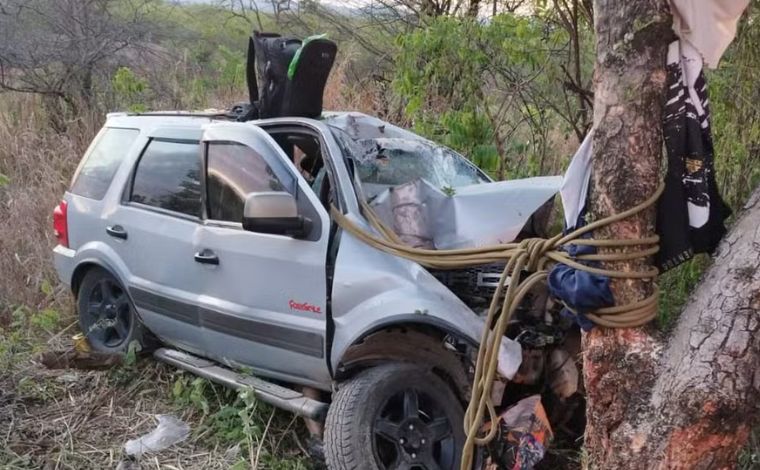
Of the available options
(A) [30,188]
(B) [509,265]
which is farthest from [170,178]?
(A) [30,188]

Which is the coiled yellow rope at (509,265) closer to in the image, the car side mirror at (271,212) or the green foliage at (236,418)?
the car side mirror at (271,212)

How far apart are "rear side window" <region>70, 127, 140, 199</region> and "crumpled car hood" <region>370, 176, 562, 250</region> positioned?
7.07 feet

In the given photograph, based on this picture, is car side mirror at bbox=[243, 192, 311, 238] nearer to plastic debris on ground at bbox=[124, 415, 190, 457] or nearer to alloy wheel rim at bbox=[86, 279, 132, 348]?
plastic debris on ground at bbox=[124, 415, 190, 457]

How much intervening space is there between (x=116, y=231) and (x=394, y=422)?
2.38m

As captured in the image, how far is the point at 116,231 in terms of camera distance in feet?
16.7

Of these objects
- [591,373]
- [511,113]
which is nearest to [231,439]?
[591,373]

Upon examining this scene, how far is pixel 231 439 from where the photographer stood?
4441mm

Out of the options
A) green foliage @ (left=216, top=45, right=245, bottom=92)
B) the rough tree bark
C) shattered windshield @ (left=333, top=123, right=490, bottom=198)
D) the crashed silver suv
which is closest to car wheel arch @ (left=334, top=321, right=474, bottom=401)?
the crashed silver suv

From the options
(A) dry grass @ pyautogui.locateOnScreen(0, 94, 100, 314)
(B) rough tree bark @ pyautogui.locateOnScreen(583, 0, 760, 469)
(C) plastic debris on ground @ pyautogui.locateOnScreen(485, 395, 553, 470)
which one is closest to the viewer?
(B) rough tree bark @ pyautogui.locateOnScreen(583, 0, 760, 469)

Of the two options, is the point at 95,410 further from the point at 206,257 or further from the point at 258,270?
the point at 258,270

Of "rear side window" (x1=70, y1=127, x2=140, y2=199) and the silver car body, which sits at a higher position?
"rear side window" (x1=70, y1=127, x2=140, y2=199)

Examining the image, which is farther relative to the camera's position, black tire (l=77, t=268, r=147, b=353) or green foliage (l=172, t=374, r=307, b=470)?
black tire (l=77, t=268, r=147, b=353)

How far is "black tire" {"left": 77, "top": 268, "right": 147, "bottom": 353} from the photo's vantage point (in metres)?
5.34

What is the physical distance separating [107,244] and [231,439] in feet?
5.28
